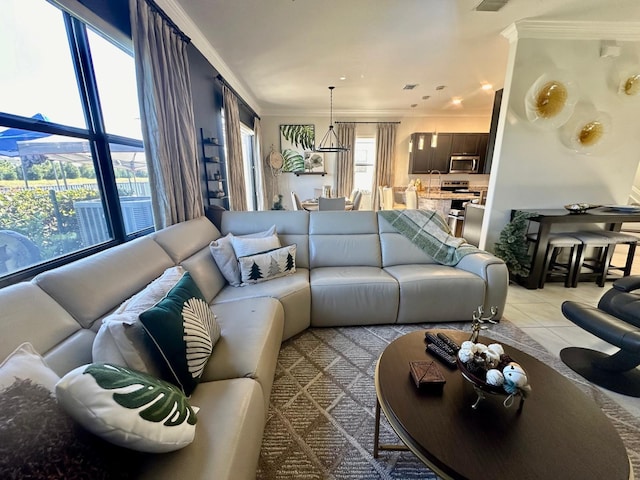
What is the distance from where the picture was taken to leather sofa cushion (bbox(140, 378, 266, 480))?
0.75 m

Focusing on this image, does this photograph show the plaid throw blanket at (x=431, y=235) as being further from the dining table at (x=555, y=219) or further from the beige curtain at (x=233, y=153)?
the beige curtain at (x=233, y=153)

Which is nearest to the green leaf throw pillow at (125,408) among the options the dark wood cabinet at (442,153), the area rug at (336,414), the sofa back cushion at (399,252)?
the area rug at (336,414)

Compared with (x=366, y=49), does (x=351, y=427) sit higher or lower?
lower

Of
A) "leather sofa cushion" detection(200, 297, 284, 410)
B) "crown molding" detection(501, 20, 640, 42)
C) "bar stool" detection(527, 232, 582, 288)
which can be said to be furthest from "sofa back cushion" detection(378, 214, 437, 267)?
"crown molding" detection(501, 20, 640, 42)

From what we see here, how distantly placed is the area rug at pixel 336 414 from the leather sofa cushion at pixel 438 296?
230 millimetres

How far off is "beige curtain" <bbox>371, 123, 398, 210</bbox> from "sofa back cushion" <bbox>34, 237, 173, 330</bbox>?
5.61 meters

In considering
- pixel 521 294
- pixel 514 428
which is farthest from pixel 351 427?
pixel 521 294

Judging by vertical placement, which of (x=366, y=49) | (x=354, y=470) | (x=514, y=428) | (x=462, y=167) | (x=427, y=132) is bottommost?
(x=354, y=470)

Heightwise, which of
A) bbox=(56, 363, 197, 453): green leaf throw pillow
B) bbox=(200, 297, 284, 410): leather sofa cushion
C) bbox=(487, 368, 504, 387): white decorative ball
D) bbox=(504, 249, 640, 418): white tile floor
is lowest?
bbox=(504, 249, 640, 418): white tile floor

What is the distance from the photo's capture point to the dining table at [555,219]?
108 inches

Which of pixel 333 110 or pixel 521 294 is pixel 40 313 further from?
pixel 333 110

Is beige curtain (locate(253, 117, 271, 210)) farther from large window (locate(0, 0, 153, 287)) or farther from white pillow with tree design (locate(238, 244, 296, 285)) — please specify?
white pillow with tree design (locate(238, 244, 296, 285))

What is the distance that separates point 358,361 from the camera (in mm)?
1833

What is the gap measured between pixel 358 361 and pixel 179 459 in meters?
1.28
